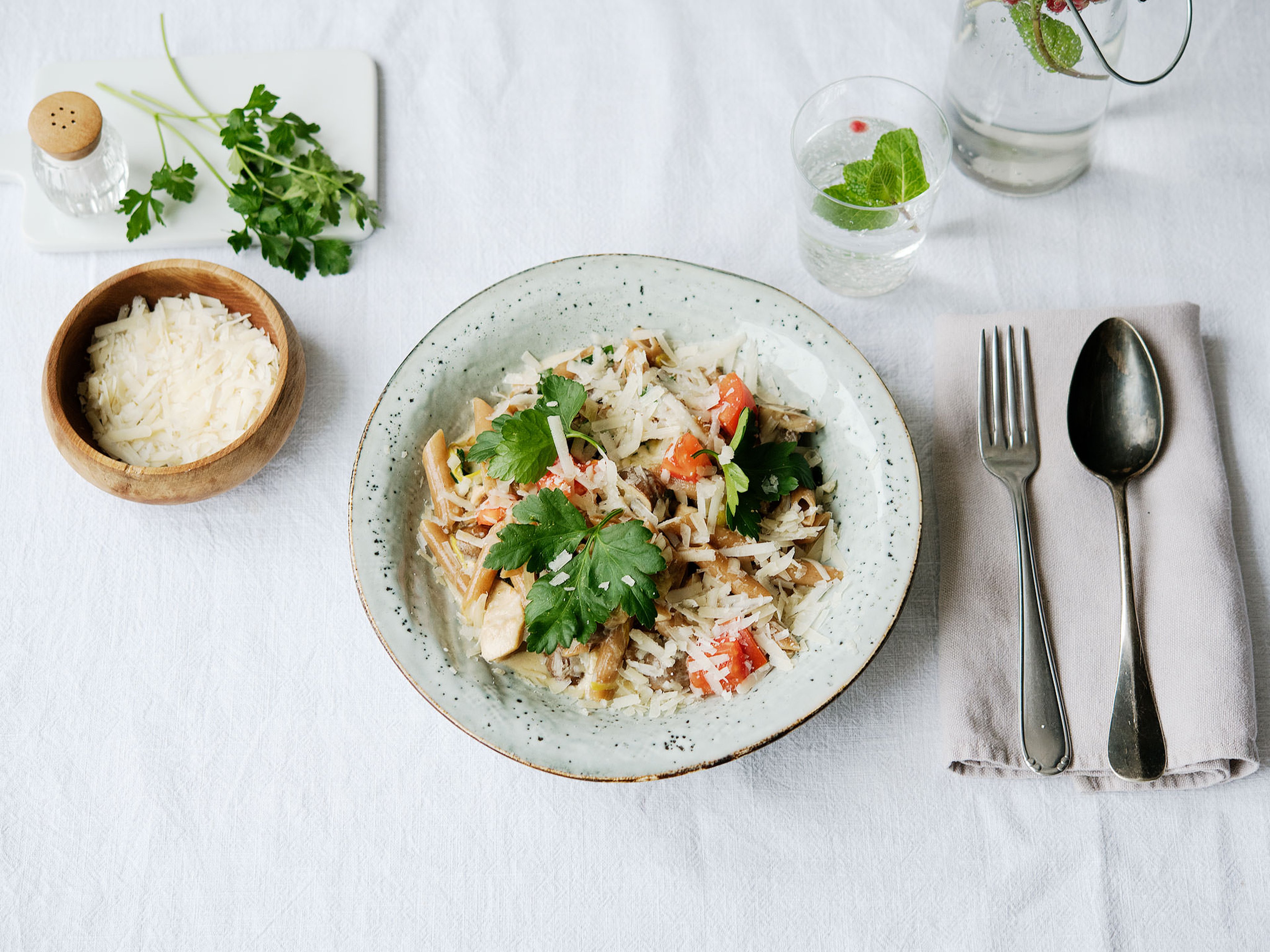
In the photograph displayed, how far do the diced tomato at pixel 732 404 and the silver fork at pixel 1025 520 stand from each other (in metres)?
0.49

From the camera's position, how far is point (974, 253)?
2033 mm

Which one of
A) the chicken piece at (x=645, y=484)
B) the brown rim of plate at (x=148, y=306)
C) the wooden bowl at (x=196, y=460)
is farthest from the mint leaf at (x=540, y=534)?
the wooden bowl at (x=196, y=460)

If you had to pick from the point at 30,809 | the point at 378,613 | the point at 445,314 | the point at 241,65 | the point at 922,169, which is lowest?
the point at 30,809

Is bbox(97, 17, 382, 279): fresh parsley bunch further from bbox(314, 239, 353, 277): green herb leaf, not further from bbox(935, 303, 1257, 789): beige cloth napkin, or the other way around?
bbox(935, 303, 1257, 789): beige cloth napkin

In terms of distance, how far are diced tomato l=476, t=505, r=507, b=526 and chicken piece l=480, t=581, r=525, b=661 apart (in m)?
0.12

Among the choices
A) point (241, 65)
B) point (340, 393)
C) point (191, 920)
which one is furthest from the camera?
point (241, 65)

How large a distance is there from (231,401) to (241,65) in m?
0.88

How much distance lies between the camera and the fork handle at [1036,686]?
163 cm

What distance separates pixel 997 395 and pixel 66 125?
1.88m

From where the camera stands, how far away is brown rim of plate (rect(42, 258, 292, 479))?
68.7 inches

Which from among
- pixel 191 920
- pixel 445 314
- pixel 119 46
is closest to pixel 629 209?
pixel 445 314

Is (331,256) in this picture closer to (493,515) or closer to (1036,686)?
(493,515)

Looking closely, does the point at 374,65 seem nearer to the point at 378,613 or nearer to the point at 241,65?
the point at 241,65

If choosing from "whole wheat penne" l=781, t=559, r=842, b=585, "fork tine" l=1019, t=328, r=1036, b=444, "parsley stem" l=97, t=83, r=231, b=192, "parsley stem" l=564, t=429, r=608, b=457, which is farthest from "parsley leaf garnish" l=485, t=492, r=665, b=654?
"parsley stem" l=97, t=83, r=231, b=192
